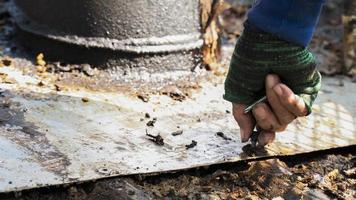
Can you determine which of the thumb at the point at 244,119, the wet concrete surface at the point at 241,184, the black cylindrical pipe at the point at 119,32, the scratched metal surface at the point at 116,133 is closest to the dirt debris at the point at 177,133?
the scratched metal surface at the point at 116,133

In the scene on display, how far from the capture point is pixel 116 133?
2492mm

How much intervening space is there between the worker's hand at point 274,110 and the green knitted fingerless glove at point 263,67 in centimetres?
3

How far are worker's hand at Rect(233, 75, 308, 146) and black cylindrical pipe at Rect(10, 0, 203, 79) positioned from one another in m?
1.03

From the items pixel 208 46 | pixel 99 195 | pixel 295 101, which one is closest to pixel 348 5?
pixel 208 46

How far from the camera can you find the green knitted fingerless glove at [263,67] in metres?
1.95

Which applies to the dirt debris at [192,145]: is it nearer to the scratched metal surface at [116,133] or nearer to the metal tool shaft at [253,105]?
the scratched metal surface at [116,133]

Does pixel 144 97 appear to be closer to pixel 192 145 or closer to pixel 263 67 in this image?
pixel 192 145

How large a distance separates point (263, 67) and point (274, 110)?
0.15 metres

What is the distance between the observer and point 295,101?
77.6 inches

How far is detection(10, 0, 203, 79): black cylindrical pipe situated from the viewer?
300 centimetres

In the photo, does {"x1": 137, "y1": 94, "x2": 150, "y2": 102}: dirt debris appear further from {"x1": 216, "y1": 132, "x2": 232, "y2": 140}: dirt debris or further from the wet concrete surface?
the wet concrete surface

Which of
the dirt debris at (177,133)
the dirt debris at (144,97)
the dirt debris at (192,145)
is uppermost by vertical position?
the dirt debris at (192,145)

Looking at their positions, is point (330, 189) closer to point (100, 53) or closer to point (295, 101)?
point (295, 101)

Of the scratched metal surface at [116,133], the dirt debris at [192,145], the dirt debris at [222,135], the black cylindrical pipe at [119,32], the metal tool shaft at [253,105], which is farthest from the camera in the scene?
the black cylindrical pipe at [119,32]
